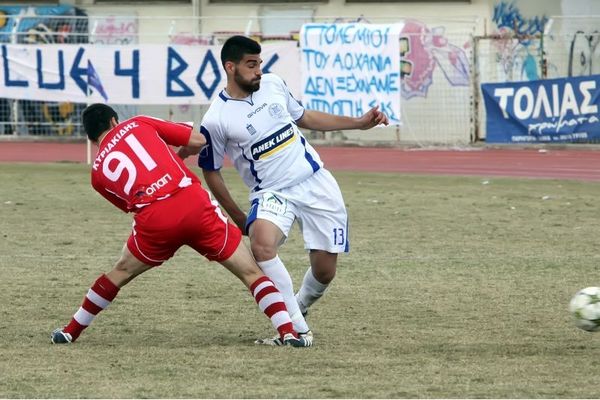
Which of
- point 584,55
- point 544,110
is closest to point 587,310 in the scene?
point 544,110

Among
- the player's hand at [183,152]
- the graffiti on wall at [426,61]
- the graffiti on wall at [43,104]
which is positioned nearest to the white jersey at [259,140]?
the player's hand at [183,152]

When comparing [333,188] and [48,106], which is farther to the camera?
[48,106]

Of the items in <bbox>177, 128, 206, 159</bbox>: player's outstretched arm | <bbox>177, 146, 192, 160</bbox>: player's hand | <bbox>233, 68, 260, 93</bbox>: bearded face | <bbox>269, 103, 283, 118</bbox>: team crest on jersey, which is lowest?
<bbox>177, 146, 192, 160</bbox>: player's hand

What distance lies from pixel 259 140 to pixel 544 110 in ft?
54.8

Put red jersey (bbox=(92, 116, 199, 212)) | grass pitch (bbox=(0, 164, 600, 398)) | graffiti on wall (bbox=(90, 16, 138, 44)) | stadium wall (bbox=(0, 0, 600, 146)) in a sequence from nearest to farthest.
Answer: grass pitch (bbox=(0, 164, 600, 398)) → red jersey (bbox=(92, 116, 199, 212)) → stadium wall (bbox=(0, 0, 600, 146)) → graffiti on wall (bbox=(90, 16, 138, 44))

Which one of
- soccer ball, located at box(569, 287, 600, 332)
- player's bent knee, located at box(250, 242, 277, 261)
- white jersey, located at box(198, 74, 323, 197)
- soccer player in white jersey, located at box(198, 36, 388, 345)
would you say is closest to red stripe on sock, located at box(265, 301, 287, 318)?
soccer player in white jersey, located at box(198, 36, 388, 345)

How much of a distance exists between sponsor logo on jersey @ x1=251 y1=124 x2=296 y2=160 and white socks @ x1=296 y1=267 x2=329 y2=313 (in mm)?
840

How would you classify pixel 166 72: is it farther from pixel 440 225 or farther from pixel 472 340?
pixel 472 340

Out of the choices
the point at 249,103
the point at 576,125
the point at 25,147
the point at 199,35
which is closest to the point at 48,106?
the point at 25,147

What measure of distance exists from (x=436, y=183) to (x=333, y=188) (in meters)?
10.9

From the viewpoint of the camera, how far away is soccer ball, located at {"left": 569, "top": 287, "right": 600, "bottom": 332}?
24.3ft

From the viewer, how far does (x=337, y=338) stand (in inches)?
312

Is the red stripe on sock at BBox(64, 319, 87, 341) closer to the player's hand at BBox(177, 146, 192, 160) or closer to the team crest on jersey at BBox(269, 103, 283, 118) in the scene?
the player's hand at BBox(177, 146, 192, 160)

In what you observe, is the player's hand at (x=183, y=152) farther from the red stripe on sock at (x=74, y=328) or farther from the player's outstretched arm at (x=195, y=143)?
the red stripe on sock at (x=74, y=328)
